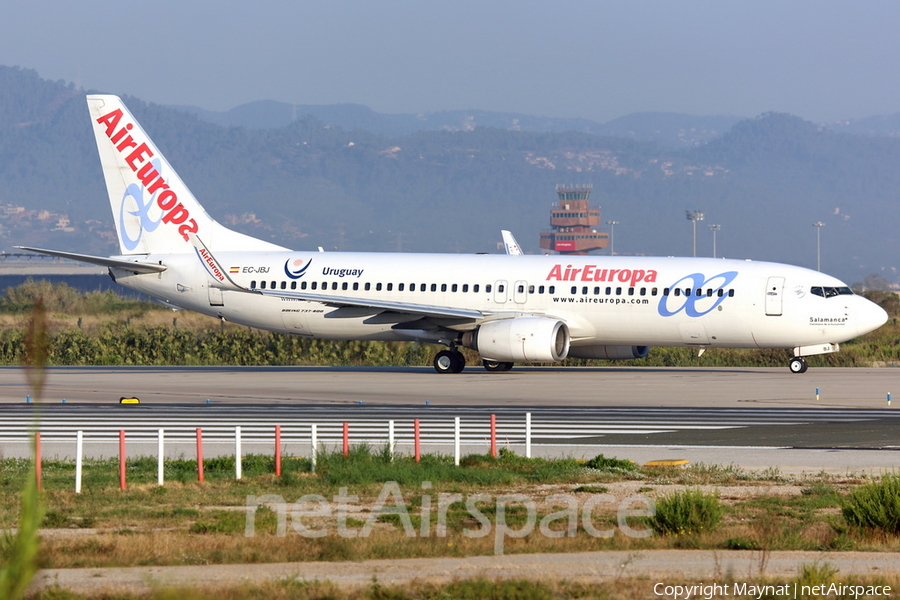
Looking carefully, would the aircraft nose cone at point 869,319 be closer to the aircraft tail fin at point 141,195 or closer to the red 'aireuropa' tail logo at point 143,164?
the aircraft tail fin at point 141,195

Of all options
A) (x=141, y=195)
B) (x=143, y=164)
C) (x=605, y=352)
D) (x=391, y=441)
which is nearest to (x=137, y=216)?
(x=141, y=195)

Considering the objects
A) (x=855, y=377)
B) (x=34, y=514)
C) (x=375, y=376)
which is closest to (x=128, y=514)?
(x=34, y=514)

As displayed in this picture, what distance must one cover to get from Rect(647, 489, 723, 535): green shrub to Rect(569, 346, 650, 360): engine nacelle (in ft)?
90.5

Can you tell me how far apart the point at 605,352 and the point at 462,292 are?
4925 millimetres

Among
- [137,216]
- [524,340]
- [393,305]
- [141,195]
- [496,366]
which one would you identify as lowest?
[496,366]

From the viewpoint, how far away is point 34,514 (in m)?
4.96

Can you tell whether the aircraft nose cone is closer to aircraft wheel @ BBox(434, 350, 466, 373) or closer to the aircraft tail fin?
aircraft wheel @ BBox(434, 350, 466, 373)

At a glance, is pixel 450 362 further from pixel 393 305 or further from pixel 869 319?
→ pixel 869 319

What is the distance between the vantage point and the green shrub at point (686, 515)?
13.0 m

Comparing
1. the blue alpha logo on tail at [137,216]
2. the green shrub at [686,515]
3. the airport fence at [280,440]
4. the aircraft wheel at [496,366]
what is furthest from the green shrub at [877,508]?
the blue alpha logo on tail at [137,216]

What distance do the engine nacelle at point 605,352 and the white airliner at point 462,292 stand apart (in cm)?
5

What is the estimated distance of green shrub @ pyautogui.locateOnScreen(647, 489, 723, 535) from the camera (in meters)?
13.0

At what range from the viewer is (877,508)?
43.6ft

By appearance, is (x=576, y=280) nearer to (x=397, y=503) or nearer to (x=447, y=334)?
(x=447, y=334)
